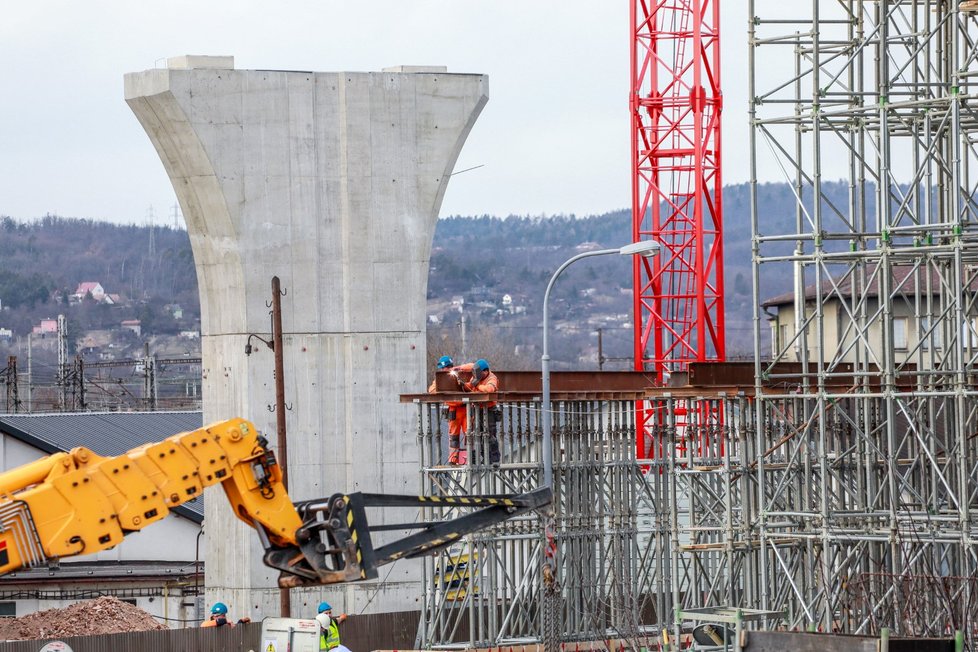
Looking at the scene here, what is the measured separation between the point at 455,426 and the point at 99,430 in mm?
35175

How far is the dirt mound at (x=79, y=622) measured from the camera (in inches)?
1423

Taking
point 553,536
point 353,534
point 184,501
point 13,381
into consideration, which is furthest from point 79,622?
point 13,381

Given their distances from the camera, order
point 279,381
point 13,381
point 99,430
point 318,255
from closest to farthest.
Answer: point 279,381 < point 318,255 < point 99,430 < point 13,381

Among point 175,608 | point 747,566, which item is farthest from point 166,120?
point 175,608

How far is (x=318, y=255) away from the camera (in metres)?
33.4

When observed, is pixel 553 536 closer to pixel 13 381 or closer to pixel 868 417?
pixel 868 417

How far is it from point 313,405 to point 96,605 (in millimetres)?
9527

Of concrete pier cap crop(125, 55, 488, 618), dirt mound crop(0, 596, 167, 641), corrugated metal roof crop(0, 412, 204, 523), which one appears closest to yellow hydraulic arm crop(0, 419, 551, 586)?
concrete pier cap crop(125, 55, 488, 618)

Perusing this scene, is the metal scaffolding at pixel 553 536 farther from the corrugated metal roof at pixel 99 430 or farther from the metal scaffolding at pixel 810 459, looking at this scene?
the corrugated metal roof at pixel 99 430

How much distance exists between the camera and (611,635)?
2872 cm

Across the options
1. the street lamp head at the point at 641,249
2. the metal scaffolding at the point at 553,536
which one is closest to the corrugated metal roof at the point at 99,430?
the metal scaffolding at the point at 553,536

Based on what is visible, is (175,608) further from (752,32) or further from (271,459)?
(271,459)

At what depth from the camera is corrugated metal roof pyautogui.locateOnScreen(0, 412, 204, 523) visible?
5288 centimetres

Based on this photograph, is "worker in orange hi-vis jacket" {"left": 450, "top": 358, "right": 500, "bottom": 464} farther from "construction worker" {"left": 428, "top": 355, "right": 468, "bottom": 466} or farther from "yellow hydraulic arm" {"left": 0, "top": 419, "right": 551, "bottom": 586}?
"yellow hydraulic arm" {"left": 0, "top": 419, "right": 551, "bottom": 586}
